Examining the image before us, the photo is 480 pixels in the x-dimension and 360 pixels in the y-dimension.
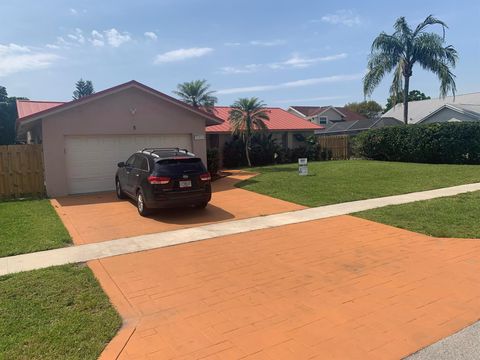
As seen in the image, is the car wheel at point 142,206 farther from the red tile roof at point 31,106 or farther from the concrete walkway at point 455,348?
the red tile roof at point 31,106

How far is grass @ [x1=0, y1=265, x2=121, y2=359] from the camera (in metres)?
3.63

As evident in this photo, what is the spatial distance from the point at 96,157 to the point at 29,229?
6.23m

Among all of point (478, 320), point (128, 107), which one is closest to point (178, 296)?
point (478, 320)

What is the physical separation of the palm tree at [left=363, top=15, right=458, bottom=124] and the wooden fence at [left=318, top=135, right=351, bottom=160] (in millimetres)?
4009

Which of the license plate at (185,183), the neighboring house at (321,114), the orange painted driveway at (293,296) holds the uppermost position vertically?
the neighboring house at (321,114)

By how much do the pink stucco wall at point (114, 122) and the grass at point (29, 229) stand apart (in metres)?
2.13

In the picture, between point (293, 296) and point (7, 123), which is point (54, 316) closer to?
point (293, 296)

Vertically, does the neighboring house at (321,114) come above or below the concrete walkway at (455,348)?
above

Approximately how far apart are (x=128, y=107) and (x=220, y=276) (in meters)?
10.7

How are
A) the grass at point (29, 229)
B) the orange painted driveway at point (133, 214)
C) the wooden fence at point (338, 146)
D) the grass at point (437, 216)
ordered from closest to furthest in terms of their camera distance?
1. the grass at point (29, 229)
2. the grass at point (437, 216)
3. the orange painted driveway at point (133, 214)
4. the wooden fence at point (338, 146)

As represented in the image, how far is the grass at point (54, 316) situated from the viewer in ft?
→ 11.9

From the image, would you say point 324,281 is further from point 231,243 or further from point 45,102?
point 45,102

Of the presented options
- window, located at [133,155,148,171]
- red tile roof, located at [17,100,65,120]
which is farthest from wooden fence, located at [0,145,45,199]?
window, located at [133,155,148,171]

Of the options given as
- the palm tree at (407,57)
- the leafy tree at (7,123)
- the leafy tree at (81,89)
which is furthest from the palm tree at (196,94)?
the leafy tree at (81,89)
